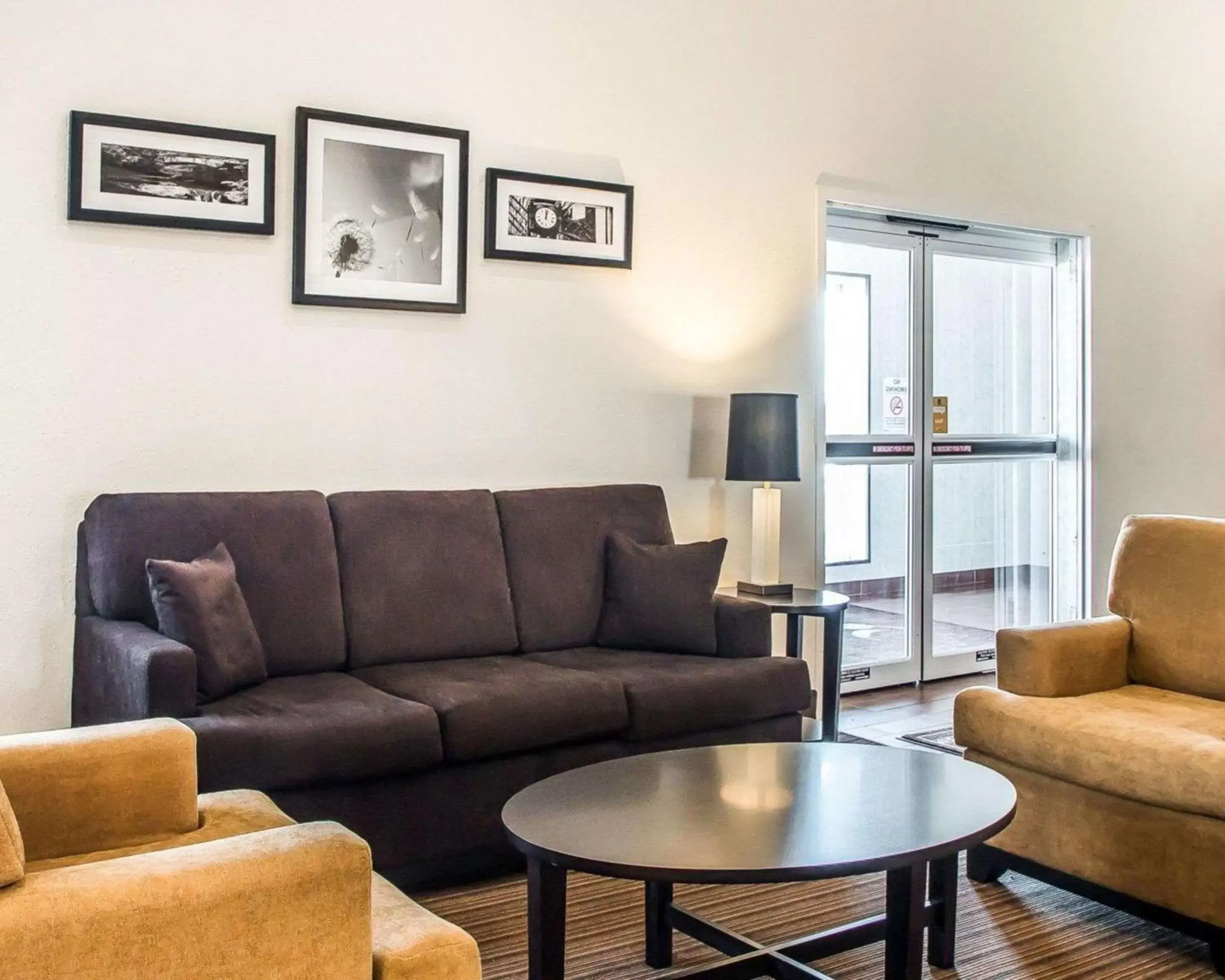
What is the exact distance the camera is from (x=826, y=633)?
4.28 metres

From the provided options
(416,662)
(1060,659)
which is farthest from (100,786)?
(1060,659)

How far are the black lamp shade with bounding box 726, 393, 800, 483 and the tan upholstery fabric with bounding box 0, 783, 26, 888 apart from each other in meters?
3.18

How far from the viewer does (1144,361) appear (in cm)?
633

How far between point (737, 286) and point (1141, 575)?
203cm

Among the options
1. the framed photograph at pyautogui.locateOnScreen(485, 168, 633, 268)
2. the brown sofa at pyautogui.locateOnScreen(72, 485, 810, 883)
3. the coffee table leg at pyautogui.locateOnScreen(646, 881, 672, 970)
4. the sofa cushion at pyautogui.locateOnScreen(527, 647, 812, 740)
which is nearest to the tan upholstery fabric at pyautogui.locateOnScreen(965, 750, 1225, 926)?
the sofa cushion at pyautogui.locateOnScreen(527, 647, 812, 740)

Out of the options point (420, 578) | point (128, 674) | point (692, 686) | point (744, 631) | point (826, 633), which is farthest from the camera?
point (826, 633)

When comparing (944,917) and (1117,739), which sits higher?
(1117,739)

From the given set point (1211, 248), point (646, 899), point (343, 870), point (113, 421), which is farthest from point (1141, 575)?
point (1211, 248)

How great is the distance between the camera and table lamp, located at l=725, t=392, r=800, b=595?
175 inches

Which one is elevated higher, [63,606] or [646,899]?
[63,606]

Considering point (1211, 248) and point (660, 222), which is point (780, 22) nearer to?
point (660, 222)

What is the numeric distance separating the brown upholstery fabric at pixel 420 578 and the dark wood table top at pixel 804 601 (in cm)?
85

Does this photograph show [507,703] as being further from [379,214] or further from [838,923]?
[379,214]

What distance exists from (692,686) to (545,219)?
1.82m
